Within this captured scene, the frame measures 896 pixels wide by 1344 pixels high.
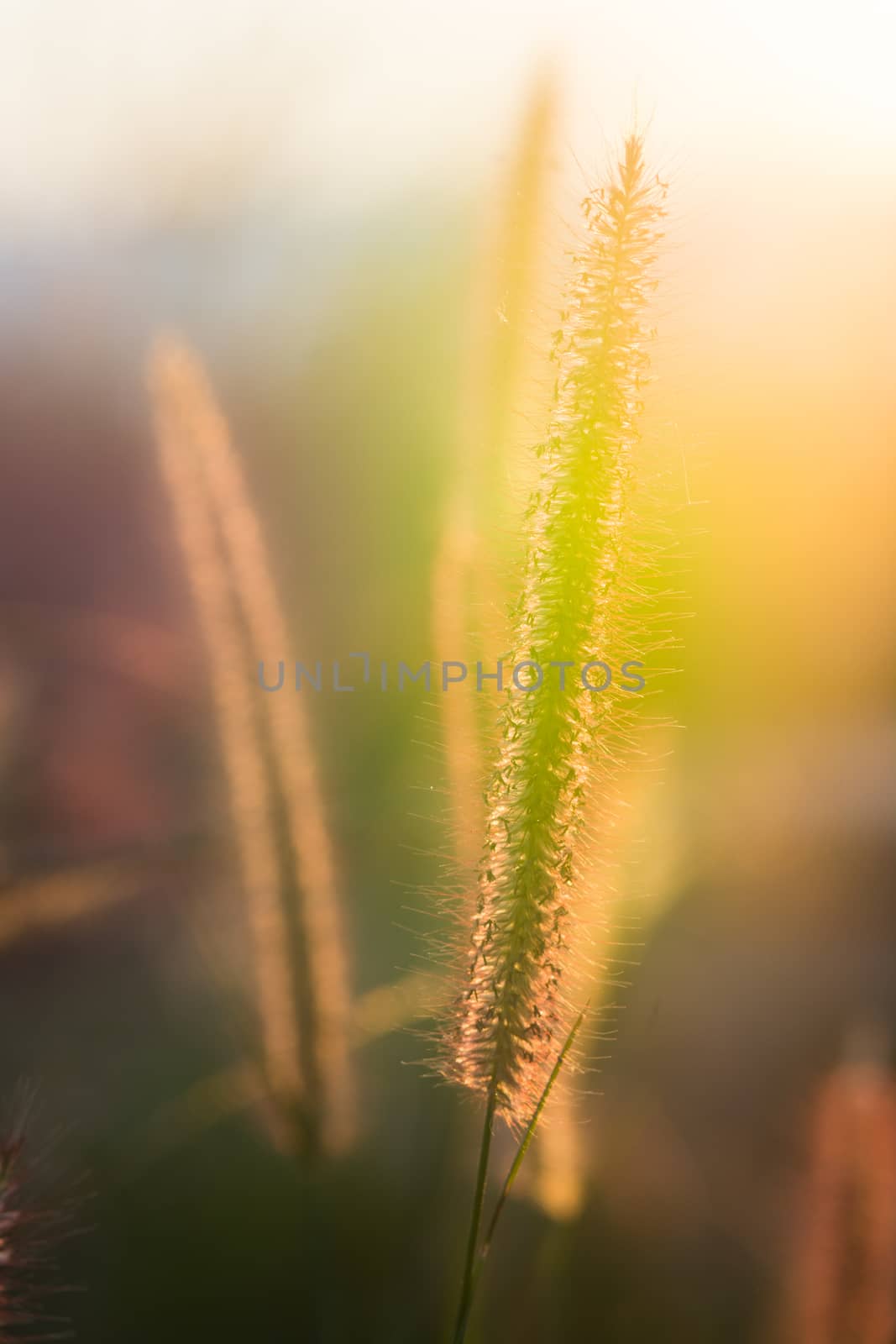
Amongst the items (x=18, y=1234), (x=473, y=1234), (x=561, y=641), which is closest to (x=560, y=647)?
(x=561, y=641)

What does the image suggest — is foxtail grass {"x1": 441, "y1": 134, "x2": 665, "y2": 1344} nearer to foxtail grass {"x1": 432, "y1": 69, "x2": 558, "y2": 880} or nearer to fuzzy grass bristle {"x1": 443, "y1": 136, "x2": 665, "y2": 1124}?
fuzzy grass bristle {"x1": 443, "y1": 136, "x2": 665, "y2": 1124}

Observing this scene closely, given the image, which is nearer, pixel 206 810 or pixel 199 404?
pixel 199 404

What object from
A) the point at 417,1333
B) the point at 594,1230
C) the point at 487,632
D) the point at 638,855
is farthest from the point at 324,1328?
the point at 487,632

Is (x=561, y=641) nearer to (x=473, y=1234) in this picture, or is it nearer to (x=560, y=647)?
(x=560, y=647)

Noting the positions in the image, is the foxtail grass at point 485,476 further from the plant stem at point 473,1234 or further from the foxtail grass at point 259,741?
the plant stem at point 473,1234

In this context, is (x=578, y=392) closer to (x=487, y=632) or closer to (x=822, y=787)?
(x=487, y=632)

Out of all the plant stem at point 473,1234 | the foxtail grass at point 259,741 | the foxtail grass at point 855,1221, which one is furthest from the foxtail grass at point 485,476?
the foxtail grass at point 855,1221
